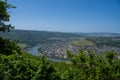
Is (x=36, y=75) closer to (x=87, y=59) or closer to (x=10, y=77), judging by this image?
(x=10, y=77)

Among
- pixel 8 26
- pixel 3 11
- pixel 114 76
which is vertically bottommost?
pixel 114 76

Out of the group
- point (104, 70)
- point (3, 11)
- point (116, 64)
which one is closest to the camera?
point (104, 70)

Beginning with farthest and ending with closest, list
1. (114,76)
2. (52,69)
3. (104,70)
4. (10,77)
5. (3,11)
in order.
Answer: (3,11), (104,70), (114,76), (52,69), (10,77)

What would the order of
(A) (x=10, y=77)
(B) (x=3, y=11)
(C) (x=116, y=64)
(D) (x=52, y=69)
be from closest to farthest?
(A) (x=10, y=77)
(D) (x=52, y=69)
(C) (x=116, y=64)
(B) (x=3, y=11)

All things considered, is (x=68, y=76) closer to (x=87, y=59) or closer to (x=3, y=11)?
(x=87, y=59)

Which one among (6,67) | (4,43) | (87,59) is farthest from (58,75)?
(4,43)

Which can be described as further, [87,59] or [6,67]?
[87,59]

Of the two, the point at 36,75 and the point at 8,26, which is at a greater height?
the point at 8,26

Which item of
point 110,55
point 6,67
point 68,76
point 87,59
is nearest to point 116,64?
point 110,55

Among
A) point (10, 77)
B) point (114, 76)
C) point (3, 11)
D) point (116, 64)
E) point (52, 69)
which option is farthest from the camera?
point (3, 11)
